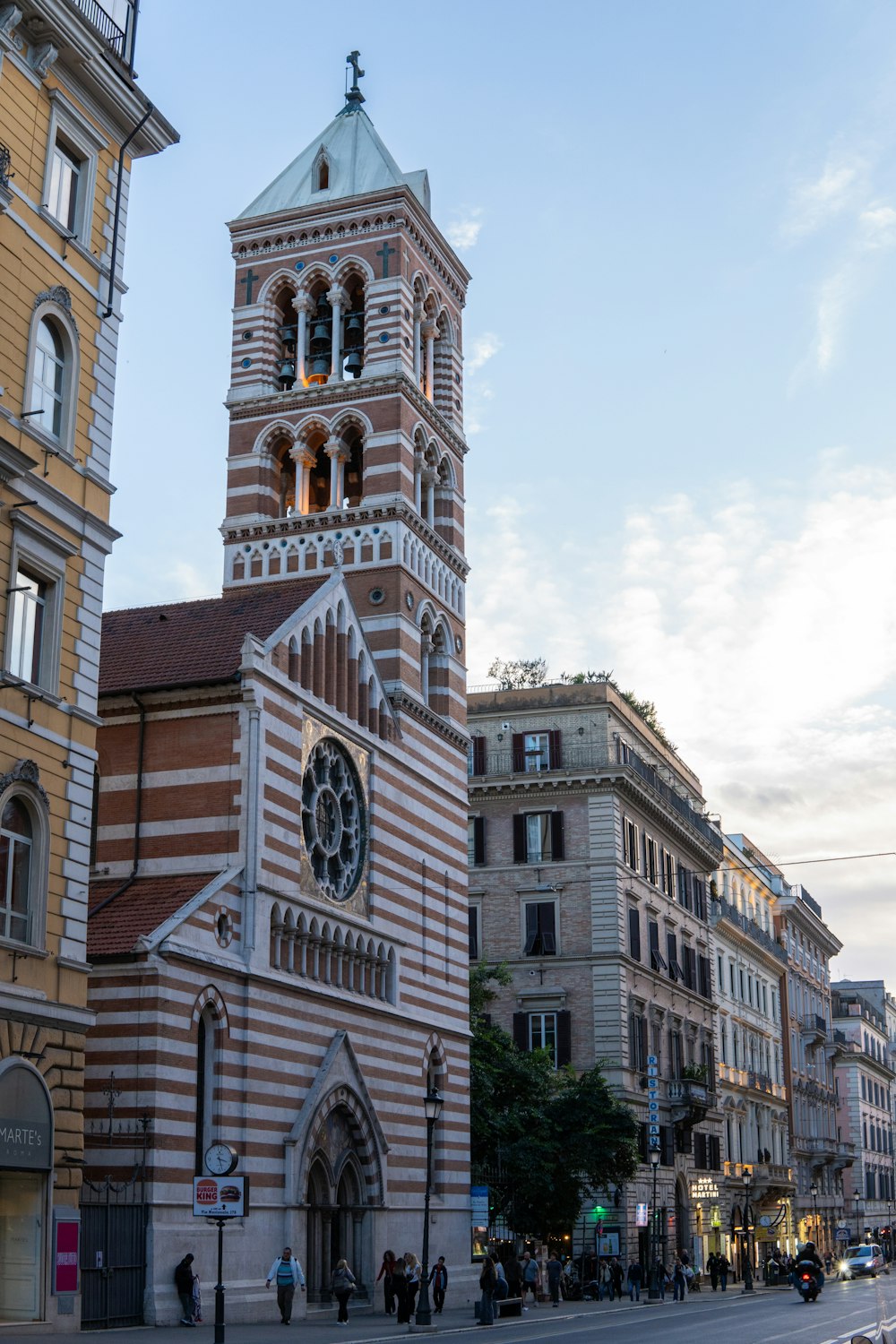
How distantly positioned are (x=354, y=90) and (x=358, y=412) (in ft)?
46.1

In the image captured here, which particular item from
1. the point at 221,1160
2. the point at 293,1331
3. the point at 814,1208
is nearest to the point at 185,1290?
the point at 293,1331

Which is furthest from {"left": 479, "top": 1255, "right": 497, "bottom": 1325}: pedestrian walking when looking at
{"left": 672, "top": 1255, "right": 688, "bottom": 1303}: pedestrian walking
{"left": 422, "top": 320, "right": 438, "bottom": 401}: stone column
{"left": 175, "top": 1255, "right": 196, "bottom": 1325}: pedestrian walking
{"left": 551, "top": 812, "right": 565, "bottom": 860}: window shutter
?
{"left": 422, "top": 320, "right": 438, "bottom": 401}: stone column

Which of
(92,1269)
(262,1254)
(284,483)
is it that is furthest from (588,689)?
(92,1269)

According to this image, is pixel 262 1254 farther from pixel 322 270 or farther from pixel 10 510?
pixel 322 270

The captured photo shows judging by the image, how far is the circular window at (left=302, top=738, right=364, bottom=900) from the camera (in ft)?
117

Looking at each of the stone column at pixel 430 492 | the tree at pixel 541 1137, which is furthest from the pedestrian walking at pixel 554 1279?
the stone column at pixel 430 492

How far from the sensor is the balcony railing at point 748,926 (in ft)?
243

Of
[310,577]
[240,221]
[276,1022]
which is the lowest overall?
[276,1022]

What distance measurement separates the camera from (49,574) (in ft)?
77.8

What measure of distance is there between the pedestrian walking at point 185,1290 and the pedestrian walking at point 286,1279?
112 inches

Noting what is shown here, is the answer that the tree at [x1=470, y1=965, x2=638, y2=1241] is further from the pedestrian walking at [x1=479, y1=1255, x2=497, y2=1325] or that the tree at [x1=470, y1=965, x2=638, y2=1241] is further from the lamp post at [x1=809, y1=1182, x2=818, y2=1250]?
the lamp post at [x1=809, y1=1182, x2=818, y2=1250]

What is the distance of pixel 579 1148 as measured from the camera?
151ft

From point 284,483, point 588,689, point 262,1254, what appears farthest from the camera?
point 588,689

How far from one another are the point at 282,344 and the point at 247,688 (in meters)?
16.6
